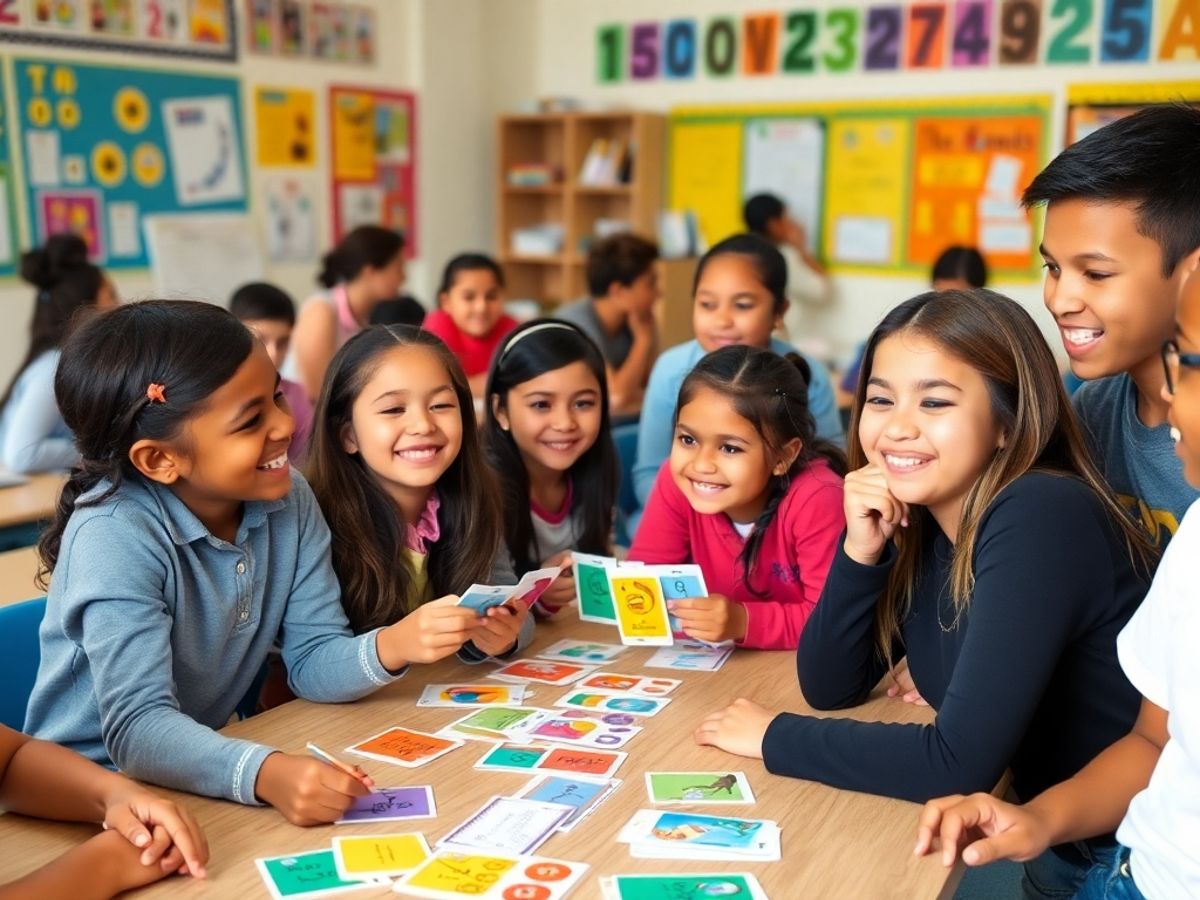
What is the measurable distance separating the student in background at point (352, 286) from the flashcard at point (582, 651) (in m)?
3.04

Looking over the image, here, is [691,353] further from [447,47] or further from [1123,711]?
[447,47]

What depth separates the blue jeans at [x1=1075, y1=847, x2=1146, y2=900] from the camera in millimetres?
1307

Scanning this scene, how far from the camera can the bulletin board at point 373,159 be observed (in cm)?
632

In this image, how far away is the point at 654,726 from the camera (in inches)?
65.6

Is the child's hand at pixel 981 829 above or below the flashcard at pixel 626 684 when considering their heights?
above

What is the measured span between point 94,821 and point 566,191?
6.01 meters

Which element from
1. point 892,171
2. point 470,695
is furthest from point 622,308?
point 470,695

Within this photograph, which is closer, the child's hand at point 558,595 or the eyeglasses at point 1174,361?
the eyeglasses at point 1174,361

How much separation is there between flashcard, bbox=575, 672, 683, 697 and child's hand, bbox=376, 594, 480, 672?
9.0 inches

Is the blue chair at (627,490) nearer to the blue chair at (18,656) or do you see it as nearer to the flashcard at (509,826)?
the blue chair at (18,656)

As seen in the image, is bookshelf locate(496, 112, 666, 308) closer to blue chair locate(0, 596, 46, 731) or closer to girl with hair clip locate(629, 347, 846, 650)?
girl with hair clip locate(629, 347, 846, 650)

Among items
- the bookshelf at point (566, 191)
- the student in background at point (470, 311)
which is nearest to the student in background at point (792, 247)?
the bookshelf at point (566, 191)

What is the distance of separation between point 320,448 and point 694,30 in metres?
5.30

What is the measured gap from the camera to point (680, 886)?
4.04 ft
